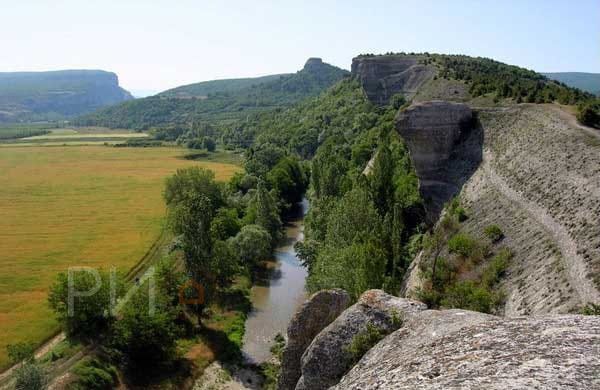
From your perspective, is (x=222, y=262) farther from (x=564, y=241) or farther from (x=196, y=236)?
(x=564, y=241)

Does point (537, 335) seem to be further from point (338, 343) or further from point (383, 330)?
point (338, 343)

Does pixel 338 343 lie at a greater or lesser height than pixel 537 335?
lesser

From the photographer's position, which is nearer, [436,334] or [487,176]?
[436,334]

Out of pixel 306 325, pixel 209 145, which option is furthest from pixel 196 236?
pixel 209 145

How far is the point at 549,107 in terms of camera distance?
137 feet

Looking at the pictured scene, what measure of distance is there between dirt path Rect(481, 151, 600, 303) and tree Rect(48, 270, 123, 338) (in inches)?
1344

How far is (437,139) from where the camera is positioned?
47.2m

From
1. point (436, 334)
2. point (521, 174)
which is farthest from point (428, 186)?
point (436, 334)

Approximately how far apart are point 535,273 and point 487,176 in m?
16.1

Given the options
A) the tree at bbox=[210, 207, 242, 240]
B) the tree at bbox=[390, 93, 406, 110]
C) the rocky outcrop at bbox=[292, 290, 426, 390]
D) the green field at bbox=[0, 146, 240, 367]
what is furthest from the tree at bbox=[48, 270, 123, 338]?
the tree at bbox=[390, 93, 406, 110]

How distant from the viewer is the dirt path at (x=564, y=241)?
2116cm

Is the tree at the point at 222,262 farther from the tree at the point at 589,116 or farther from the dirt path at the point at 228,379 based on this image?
the tree at the point at 589,116

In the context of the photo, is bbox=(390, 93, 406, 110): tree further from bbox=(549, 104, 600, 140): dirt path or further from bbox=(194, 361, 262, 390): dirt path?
bbox=(194, 361, 262, 390): dirt path

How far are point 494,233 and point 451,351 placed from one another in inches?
844
